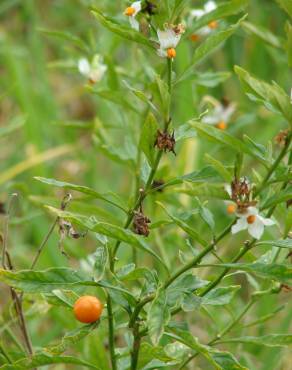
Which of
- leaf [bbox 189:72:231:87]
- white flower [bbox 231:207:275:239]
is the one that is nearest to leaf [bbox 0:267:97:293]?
white flower [bbox 231:207:275:239]

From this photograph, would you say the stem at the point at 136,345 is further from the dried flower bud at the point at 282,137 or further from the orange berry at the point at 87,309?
the dried flower bud at the point at 282,137

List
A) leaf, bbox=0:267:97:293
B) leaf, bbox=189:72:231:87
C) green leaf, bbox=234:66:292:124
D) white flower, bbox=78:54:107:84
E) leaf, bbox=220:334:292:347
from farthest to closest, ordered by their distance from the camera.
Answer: white flower, bbox=78:54:107:84, leaf, bbox=189:72:231:87, leaf, bbox=220:334:292:347, leaf, bbox=0:267:97:293, green leaf, bbox=234:66:292:124

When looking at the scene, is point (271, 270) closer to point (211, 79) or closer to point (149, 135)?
point (149, 135)

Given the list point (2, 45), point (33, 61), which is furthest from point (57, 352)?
point (33, 61)

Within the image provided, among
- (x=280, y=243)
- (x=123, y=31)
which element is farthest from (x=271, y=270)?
(x=123, y=31)

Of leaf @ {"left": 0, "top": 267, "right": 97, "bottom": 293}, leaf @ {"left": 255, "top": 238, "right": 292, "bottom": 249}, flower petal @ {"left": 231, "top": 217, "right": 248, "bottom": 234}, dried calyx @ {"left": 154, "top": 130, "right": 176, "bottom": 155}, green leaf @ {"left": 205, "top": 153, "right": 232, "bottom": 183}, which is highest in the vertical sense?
dried calyx @ {"left": 154, "top": 130, "right": 176, "bottom": 155}

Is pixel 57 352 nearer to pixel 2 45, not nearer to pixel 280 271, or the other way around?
pixel 280 271

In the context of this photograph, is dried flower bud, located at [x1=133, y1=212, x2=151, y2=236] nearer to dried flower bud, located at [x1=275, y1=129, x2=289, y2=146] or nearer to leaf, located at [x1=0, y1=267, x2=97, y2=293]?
leaf, located at [x1=0, y1=267, x2=97, y2=293]
